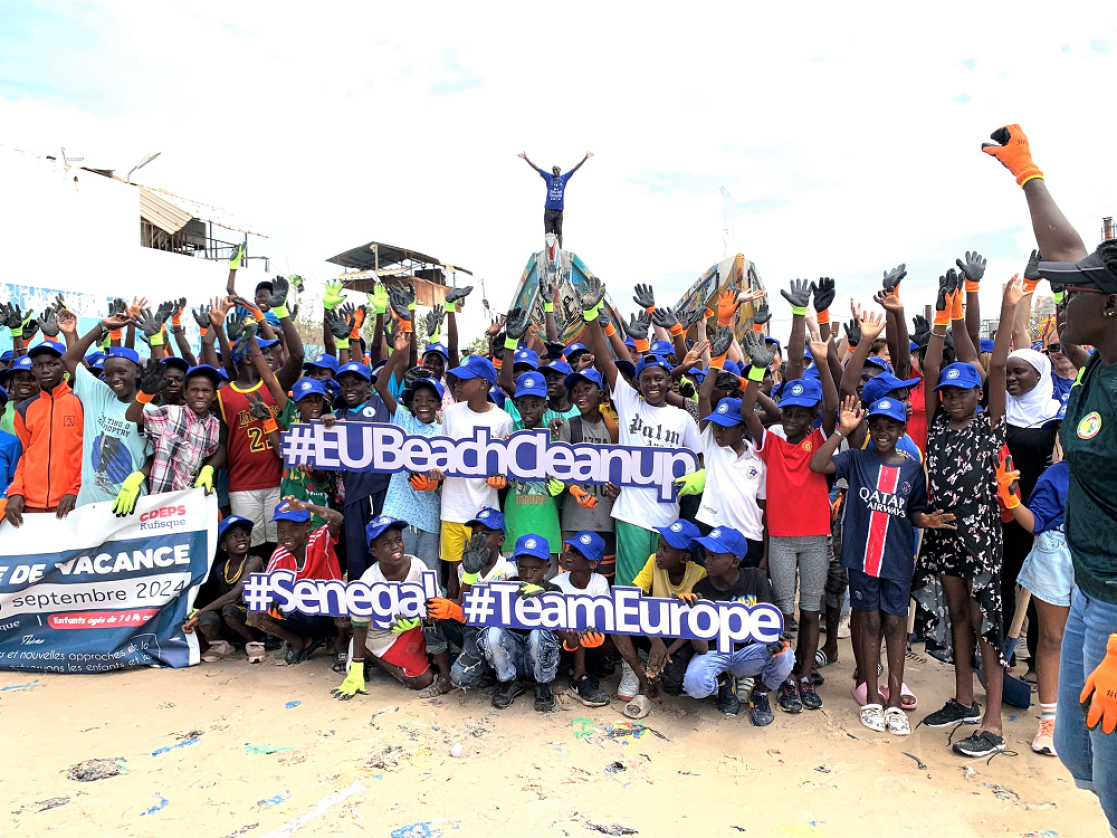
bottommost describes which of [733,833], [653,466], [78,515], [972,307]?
[733,833]

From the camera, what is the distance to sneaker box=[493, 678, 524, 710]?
4434mm

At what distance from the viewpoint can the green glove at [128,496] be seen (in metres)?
5.05

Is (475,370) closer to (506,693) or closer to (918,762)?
(506,693)

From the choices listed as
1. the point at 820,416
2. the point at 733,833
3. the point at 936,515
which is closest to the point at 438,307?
the point at 820,416

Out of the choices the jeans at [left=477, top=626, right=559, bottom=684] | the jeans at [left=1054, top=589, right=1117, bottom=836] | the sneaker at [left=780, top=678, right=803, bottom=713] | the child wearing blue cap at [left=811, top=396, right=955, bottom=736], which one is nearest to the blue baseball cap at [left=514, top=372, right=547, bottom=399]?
the jeans at [left=477, top=626, right=559, bottom=684]

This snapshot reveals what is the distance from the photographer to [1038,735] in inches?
153

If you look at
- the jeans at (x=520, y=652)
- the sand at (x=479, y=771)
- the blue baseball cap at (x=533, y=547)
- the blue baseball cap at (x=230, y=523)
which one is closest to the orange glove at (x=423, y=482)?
the blue baseball cap at (x=533, y=547)

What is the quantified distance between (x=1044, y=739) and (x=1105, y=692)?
2.64 m

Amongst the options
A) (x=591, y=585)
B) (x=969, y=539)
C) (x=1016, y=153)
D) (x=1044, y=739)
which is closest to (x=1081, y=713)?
(x=1016, y=153)

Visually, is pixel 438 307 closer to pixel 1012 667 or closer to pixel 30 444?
pixel 30 444

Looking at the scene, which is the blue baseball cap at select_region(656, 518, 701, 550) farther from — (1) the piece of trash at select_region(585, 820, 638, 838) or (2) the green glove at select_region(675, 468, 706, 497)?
(1) the piece of trash at select_region(585, 820, 638, 838)

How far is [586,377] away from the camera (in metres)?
4.97

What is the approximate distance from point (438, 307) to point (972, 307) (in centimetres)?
480

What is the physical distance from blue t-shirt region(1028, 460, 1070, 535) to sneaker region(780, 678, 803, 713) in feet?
5.49
